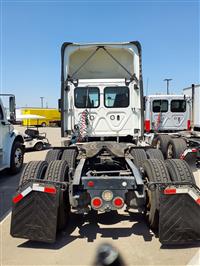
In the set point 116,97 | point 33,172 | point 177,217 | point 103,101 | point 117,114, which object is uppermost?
point 116,97

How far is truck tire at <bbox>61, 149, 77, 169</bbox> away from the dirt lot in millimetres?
1122

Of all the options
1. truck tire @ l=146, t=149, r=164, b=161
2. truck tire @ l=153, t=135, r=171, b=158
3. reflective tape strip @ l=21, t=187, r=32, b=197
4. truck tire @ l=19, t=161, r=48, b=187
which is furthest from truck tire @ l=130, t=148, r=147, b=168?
truck tire @ l=153, t=135, r=171, b=158

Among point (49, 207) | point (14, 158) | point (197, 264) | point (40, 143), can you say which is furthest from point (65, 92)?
point (40, 143)

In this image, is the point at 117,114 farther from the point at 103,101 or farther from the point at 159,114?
the point at 159,114

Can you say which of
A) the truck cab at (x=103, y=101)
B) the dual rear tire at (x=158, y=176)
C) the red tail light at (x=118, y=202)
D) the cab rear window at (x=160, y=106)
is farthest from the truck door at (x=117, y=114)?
the cab rear window at (x=160, y=106)

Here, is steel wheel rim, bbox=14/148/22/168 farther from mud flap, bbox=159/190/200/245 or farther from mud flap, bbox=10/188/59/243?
mud flap, bbox=159/190/200/245

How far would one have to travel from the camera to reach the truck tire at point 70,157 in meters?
5.42

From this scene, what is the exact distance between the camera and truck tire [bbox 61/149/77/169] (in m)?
5.42

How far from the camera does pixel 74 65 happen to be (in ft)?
26.2

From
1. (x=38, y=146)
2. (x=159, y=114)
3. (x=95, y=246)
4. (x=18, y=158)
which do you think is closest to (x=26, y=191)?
(x=95, y=246)

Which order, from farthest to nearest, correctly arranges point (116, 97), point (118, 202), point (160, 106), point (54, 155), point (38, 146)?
1. point (38, 146)
2. point (160, 106)
3. point (116, 97)
4. point (54, 155)
5. point (118, 202)

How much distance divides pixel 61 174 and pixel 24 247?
1088 mm

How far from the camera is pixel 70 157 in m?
5.52

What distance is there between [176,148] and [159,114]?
149 inches
